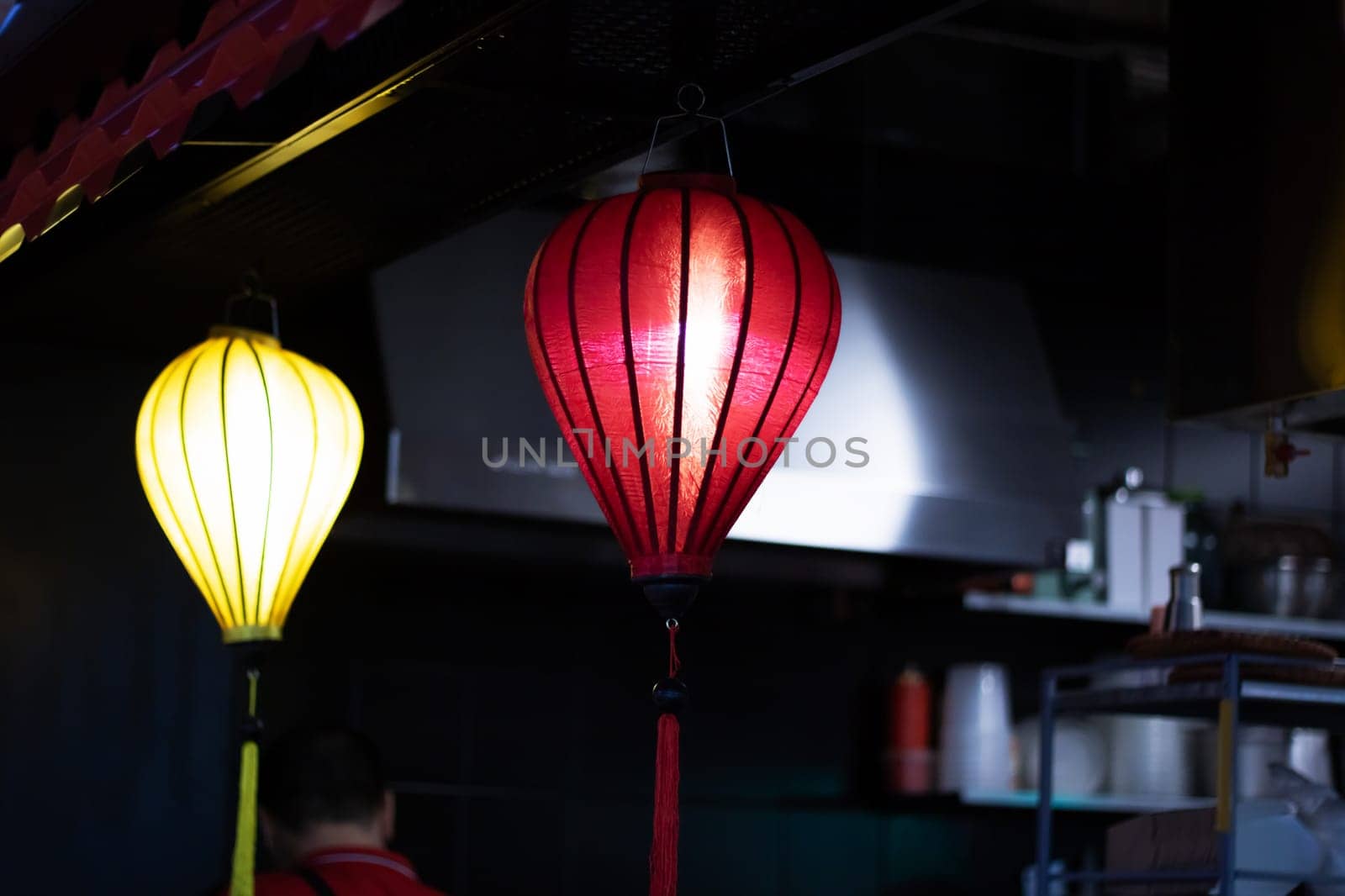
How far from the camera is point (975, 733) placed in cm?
367

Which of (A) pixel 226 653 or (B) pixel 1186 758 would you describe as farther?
(B) pixel 1186 758

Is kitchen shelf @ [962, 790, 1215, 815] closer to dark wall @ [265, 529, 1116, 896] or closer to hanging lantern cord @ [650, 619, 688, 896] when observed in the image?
dark wall @ [265, 529, 1116, 896]

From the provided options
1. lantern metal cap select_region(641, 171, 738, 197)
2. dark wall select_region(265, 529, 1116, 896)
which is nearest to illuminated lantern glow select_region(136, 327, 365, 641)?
lantern metal cap select_region(641, 171, 738, 197)

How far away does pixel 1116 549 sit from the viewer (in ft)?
12.6

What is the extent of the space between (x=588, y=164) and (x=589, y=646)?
5.76 ft

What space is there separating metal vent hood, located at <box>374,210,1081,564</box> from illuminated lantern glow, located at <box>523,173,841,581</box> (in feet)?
4.35

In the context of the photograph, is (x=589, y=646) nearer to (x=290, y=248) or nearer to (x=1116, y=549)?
(x=1116, y=549)

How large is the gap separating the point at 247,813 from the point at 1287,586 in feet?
8.45

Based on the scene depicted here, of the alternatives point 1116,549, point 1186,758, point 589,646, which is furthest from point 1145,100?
point 589,646

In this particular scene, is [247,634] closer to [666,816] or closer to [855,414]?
[666,816]

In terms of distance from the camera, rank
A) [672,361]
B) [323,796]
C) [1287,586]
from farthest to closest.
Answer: [1287,586] < [323,796] < [672,361]

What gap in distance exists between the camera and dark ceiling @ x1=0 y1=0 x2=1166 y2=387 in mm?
1837

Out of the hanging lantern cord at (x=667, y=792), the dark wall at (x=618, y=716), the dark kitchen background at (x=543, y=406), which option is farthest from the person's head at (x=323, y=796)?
the dark wall at (x=618, y=716)

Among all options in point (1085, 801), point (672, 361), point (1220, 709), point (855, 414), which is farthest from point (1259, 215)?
point (1085, 801)
